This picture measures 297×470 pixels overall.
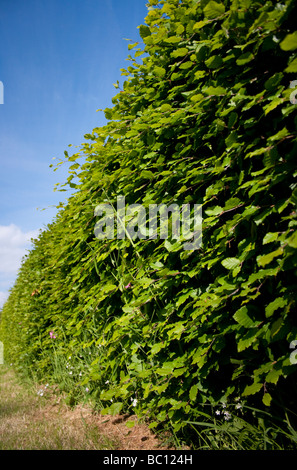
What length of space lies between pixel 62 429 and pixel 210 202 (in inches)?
98.7

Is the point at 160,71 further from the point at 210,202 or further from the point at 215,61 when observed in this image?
the point at 210,202

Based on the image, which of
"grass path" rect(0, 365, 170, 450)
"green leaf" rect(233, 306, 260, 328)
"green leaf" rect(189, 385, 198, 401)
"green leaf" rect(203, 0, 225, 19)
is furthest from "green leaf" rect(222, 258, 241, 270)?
"grass path" rect(0, 365, 170, 450)

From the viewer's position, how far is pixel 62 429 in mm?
2781

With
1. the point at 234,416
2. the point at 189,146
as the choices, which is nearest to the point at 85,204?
the point at 189,146

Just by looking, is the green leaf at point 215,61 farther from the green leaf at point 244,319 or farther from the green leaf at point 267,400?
the green leaf at point 267,400

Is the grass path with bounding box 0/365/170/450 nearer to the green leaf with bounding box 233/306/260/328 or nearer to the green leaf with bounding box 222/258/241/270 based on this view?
the green leaf with bounding box 233/306/260/328

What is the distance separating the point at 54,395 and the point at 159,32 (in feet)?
14.6

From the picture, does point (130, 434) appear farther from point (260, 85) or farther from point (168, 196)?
point (260, 85)

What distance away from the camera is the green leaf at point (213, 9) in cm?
154

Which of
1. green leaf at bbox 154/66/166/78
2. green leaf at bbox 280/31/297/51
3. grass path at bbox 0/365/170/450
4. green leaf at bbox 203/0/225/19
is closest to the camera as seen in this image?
green leaf at bbox 280/31/297/51

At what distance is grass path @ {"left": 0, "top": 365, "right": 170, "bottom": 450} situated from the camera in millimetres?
2369

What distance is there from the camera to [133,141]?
245cm

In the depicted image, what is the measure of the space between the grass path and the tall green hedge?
0.88 feet

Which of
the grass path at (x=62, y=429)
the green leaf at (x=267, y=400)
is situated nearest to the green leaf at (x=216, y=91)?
the green leaf at (x=267, y=400)
